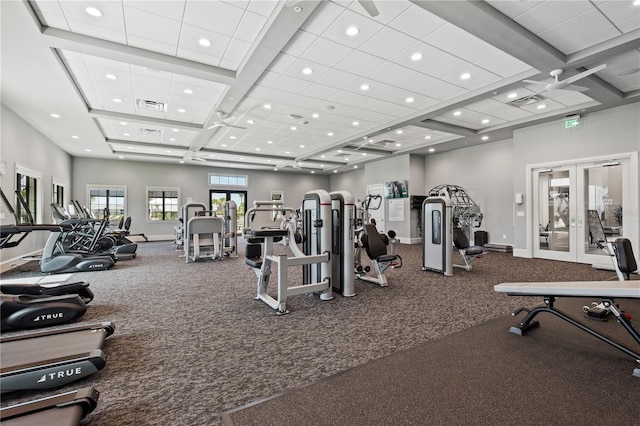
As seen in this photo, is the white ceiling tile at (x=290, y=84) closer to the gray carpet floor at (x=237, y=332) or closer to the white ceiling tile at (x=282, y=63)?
the white ceiling tile at (x=282, y=63)

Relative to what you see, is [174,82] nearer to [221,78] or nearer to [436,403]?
[221,78]

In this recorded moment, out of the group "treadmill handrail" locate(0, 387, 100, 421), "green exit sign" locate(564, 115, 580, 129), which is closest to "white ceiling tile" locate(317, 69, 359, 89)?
"treadmill handrail" locate(0, 387, 100, 421)

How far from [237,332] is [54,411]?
1.48 meters

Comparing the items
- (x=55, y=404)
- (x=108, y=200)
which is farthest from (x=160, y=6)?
(x=108, y=200)

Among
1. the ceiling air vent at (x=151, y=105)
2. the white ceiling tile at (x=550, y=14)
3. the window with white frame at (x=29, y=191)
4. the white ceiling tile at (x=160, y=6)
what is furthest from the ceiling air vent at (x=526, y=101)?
the window with white frame at (x=29, y=191)

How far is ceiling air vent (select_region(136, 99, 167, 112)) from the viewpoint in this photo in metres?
6.24

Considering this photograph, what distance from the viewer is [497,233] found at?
8.92 meters

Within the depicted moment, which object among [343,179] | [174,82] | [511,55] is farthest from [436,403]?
[343,179]

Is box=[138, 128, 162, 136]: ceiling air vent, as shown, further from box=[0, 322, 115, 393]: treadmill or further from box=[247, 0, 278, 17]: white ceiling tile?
box=[0, 322, 115, 393]: treadmill

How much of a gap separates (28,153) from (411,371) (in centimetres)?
922

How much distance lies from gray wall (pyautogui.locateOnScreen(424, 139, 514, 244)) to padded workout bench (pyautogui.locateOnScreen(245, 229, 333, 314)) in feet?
23.3

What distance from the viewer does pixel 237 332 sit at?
2.91 m

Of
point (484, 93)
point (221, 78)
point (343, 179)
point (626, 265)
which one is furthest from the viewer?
point (343, 179)

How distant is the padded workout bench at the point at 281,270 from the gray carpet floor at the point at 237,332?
138 mm
